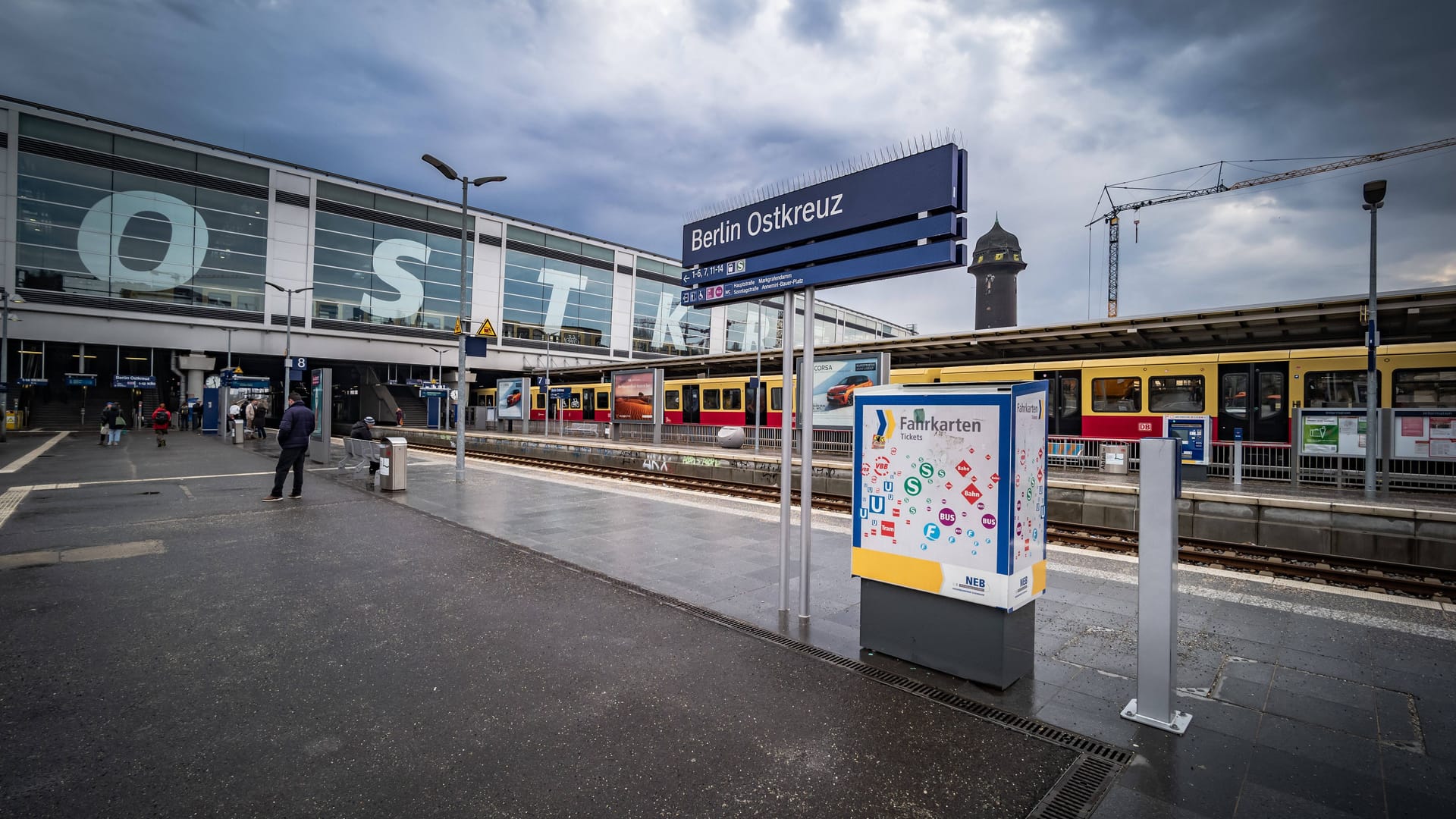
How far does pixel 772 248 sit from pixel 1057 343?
53.9ft

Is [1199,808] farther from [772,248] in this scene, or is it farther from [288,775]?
[772,248]

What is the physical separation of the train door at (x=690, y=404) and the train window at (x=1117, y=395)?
15022mm

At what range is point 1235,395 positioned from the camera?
14.5m

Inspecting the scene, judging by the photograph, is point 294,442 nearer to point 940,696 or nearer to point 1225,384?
point 940,696

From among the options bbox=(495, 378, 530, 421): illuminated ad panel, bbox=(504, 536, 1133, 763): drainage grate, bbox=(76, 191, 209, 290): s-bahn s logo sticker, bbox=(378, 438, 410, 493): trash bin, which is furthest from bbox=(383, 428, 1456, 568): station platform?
bbox=(76, 191, 209, 290): s-bahn s logo sticker

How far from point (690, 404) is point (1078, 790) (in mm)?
24654

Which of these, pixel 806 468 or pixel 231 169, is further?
pixel 231 169

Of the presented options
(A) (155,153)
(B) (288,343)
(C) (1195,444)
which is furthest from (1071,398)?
(A) (155,153)

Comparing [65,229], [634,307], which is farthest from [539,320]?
[65,229]

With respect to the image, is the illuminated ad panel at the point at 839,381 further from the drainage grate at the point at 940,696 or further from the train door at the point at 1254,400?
the drainage grate at the point at 940,696

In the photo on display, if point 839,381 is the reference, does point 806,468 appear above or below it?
below

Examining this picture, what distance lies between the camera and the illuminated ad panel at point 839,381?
52.7ft

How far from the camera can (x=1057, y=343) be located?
1889 centimetres

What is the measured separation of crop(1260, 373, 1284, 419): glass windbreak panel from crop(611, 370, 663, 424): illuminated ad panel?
1818 cm
